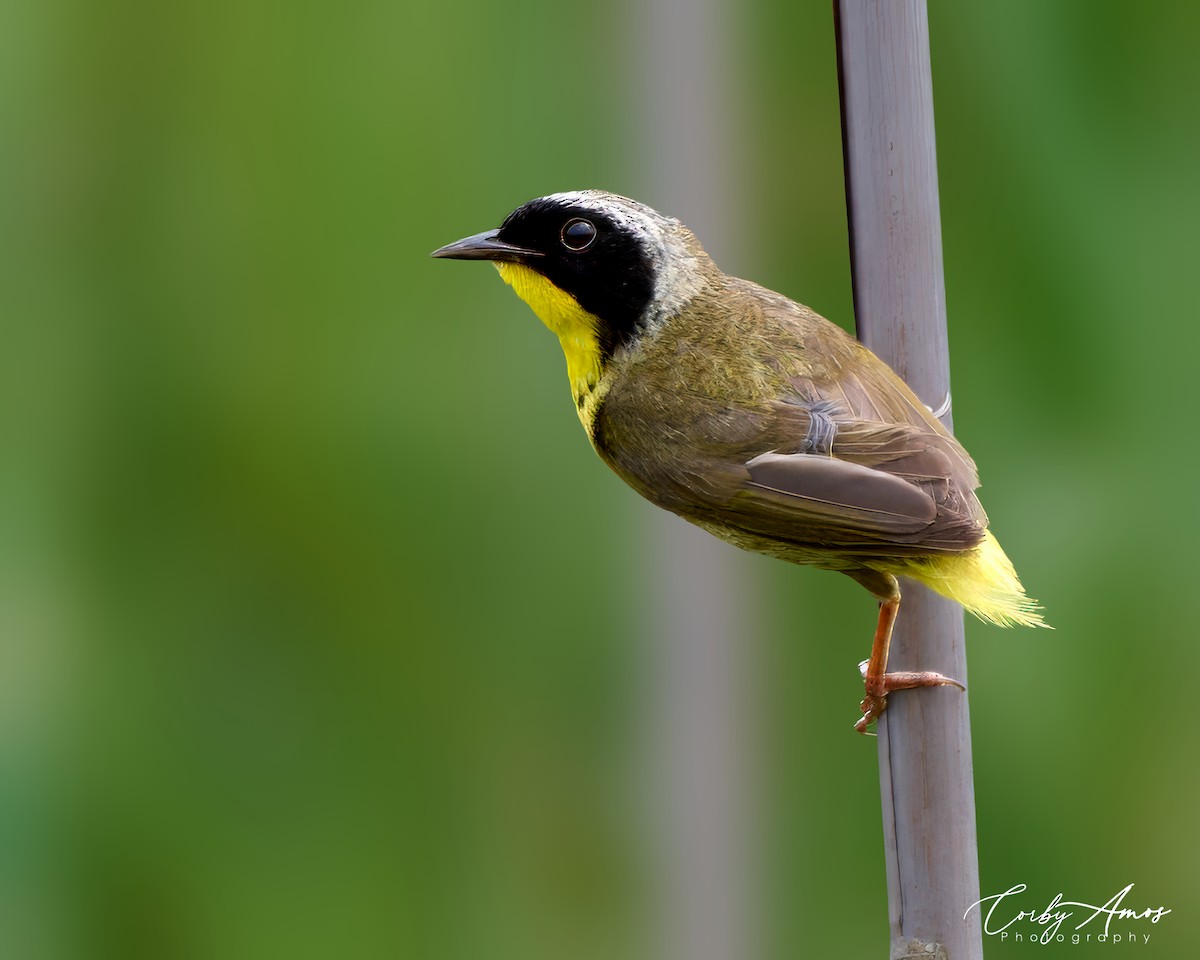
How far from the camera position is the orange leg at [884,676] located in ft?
3.14

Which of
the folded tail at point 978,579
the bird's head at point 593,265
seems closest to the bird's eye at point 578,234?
the bird's head at point 593,265

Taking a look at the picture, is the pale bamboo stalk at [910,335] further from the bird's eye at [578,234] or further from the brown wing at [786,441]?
the bird's eye at [578,234]

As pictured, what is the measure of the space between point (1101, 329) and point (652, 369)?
1085 millimetres

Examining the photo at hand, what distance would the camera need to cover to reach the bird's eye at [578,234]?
3.14ft

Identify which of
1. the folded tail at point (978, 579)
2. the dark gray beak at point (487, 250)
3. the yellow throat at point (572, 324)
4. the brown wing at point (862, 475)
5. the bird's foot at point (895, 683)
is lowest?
the bird's foot at point (895, 683)

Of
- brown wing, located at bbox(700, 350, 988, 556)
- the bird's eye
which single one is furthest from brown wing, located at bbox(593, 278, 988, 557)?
Answer: the bird's eye

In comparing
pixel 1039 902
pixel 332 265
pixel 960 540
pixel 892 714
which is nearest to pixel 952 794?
pixel 892 714

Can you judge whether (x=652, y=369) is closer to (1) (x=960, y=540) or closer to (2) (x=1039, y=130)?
(1) (x=960, y=540)

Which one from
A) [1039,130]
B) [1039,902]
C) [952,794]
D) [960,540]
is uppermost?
[1039,130]

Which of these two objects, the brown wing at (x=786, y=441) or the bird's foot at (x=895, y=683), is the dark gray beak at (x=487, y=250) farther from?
the bird's foot at (x=895, y=683)

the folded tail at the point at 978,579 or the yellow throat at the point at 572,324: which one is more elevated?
the yellow throat at the point at 572,324

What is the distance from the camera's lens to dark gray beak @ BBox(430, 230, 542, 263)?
0.92 metres

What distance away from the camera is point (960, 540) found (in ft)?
3.04

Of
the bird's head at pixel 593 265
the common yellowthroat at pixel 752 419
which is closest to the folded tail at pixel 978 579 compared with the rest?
the common yellowthroat at pixel 752 419
